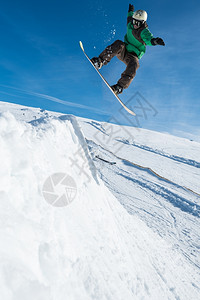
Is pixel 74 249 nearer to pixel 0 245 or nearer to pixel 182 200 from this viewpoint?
pixel 0 245

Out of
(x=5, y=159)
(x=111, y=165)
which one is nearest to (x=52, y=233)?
(x=5, y=159)

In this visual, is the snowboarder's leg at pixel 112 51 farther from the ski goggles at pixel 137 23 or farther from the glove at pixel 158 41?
the glove at pixel 158 41

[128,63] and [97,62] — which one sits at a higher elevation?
[97,62]

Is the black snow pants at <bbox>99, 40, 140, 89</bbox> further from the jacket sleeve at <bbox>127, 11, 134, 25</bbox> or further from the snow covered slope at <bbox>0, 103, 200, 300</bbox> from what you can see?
the snow covered slope at <bbox>0, 103, 200, 300</bbox>

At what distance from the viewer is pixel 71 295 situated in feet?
3.89

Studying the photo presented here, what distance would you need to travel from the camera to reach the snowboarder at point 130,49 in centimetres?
380

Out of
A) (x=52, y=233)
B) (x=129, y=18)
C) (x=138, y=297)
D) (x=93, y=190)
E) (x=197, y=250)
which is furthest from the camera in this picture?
(x=129, y=18)

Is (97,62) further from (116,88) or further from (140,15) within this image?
(140,15)

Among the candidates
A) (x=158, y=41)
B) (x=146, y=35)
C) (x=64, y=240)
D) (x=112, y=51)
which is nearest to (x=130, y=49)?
(x=112, y=51)

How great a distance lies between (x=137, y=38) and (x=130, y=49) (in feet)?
0.93

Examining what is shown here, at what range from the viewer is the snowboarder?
380cm

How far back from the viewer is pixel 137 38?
13.0 feet

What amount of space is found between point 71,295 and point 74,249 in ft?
1.07
